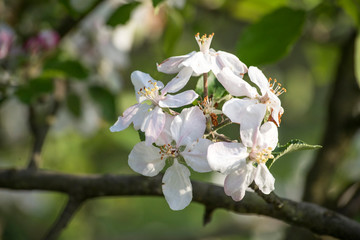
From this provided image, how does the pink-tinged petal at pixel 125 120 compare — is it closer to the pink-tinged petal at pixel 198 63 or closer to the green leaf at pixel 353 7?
the pink-tinged petal at pixel 198 63

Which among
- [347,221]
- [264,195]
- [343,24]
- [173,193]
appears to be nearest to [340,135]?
[343,24]

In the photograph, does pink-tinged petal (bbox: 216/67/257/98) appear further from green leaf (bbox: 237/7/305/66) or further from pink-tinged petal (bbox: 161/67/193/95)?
green leaf (bbox: 237/7/305/66)

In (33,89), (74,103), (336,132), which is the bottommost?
(74,103)

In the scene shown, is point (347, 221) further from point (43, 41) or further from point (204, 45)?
point (43, 41)

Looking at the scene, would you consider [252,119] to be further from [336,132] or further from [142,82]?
[336,132]

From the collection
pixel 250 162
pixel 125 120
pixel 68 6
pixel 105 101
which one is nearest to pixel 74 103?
pixel 105 101

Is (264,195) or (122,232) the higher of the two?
(264,195)

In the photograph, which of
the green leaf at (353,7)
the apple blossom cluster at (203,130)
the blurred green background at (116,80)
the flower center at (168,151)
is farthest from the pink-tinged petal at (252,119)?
the green leaf at (353,7)
